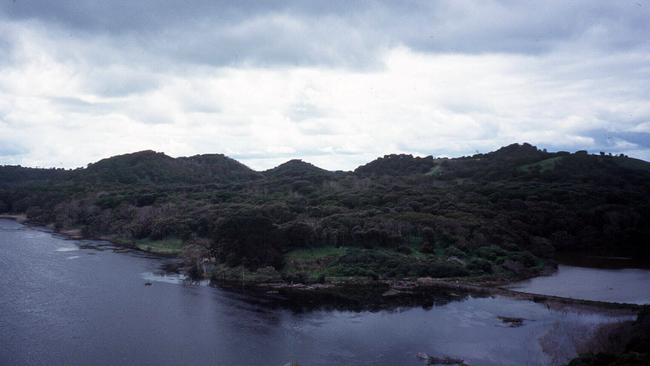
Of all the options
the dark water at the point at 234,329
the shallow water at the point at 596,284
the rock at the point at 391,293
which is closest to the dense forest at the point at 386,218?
the shallow water at the point at 596,284

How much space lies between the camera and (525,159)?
427 ft

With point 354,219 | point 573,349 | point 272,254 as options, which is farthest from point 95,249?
Result: point 573,349

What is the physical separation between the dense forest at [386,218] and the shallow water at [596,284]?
151 inches

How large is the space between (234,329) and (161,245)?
44444 millimetres

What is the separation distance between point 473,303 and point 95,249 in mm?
56745

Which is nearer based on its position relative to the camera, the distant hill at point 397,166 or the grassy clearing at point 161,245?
the grassy clearing at point 161,245

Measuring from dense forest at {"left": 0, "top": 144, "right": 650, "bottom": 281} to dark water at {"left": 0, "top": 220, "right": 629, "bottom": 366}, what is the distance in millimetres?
11795

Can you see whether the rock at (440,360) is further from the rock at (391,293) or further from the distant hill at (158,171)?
the distant hill at (158,171)

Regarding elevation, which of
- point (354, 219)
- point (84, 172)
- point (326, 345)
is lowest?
point (326, 345)

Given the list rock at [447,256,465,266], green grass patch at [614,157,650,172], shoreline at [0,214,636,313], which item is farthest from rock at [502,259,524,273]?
green grass patch at [614,157,650,172]

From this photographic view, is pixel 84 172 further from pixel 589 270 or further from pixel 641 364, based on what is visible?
pixel 641 364

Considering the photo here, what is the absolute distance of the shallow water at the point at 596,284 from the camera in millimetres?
51531

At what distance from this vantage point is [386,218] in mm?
76438

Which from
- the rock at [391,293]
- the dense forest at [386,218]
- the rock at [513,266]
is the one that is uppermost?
the dense forest at [386,218]
